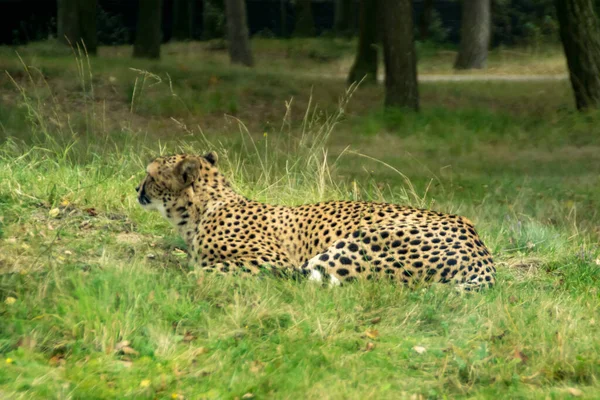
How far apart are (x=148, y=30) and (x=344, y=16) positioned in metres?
15.8

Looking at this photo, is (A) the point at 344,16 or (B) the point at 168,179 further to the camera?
(A) the point at 344,16

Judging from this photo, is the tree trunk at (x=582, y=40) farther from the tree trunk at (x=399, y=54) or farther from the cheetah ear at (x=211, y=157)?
the cheetah ear at (x=211, y=157)

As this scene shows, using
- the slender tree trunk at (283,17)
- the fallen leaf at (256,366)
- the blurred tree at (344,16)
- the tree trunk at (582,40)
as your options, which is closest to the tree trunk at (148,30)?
the tree trunk at (582,40)

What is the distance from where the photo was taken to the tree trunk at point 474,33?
1056 inches

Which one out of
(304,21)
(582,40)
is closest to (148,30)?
(582,40)

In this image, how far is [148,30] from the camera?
21.9 meters

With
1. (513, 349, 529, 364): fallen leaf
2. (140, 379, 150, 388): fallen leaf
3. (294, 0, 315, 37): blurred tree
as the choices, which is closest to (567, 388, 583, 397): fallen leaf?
(513, 349, 529, 364): fallen leaf

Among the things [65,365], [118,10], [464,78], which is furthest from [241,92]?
[118,10]

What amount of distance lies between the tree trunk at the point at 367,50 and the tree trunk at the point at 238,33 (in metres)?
4.91

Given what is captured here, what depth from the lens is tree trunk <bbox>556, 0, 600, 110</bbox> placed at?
1516 cm

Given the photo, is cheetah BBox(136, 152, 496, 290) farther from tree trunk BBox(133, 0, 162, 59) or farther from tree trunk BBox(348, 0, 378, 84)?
tree trunk BBox(133, 0, 162, 59)

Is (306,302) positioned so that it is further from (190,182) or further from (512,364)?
(190,182)

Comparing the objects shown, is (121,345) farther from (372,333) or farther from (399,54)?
(399,54)

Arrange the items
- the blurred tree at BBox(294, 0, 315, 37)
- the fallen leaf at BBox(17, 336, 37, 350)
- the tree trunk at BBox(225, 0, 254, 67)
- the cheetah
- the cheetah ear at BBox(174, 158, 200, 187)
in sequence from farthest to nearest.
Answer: the blurred tree at BBox(294, 0, 315, 37) < the tree trunk at BBox(225, 0, 254, 67) < the cheetah ear at BBox(174, 158, 200, 187) < the cheetah < the fallen leaf at BBox(17, 336, 37, 350)
